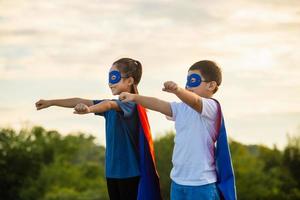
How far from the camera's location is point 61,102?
8195mm

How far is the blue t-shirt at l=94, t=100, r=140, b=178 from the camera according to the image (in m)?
7.78

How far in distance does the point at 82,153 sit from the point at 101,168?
4.01 metres

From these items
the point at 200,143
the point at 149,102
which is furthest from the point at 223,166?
the point at 149,102

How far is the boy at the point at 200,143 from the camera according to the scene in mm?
6770

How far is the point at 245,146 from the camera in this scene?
63.5 metres

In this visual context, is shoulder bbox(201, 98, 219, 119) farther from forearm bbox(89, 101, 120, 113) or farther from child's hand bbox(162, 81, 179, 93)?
forearm bbox(89, 101, 120, 113)

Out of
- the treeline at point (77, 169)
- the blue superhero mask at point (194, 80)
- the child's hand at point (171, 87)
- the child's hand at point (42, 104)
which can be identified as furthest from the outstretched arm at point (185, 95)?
the treeline at point (77, 169)

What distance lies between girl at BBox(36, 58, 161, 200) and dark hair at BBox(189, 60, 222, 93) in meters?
1.02

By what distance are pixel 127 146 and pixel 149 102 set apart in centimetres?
142

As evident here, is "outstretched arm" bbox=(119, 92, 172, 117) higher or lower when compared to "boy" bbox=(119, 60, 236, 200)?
higher

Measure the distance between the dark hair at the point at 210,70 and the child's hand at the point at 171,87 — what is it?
863 millimetres

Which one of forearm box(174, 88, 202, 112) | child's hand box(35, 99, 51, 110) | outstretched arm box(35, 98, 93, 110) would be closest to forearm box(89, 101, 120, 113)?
outstretched arm box(35, 98, 93, 110)

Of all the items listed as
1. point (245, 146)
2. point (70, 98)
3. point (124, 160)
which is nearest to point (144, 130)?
point (124, 160)

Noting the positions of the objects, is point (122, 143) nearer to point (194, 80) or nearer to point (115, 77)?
point (115, 77)
